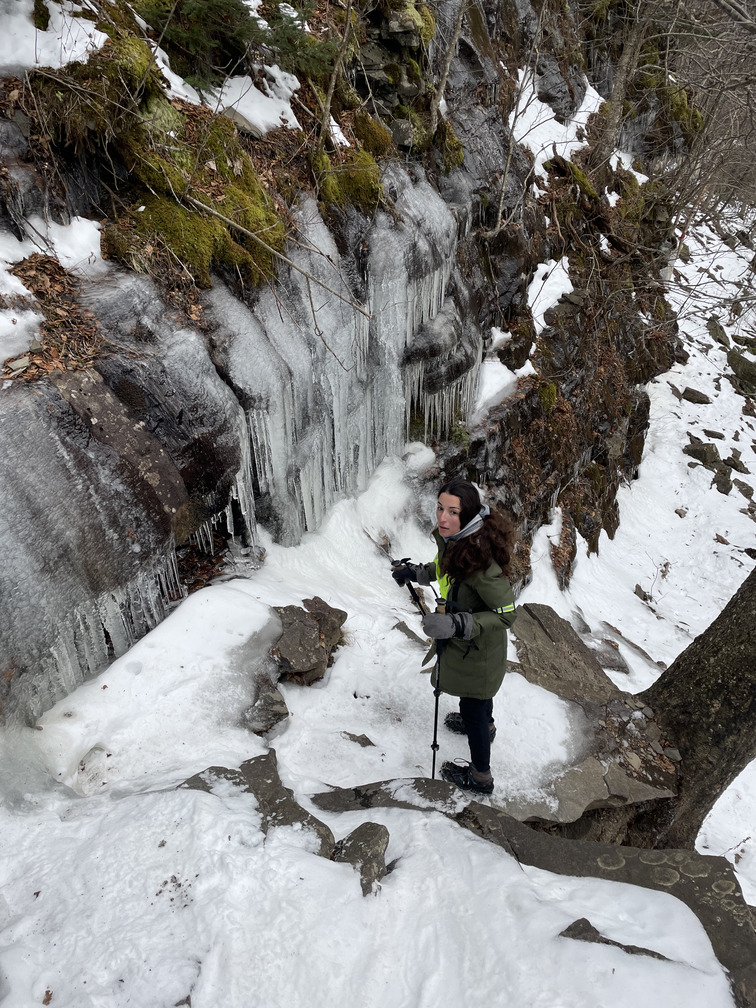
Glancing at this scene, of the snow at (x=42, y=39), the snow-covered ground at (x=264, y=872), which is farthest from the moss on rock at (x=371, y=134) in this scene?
the snow-covered ground at (x=264, y=872)

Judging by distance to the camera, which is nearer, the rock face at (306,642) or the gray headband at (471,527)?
the gray headband at (471,527)

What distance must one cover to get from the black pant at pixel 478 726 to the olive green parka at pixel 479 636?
0.11m

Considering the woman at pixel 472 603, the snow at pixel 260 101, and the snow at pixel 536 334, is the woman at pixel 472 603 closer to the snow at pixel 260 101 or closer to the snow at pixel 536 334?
the snow at pixel 260 101

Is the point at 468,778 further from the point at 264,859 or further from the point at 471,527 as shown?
the point at 471,527

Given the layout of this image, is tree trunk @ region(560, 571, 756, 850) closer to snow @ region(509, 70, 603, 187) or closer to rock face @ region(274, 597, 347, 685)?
rock face @ region(274, 597, 347, 685)

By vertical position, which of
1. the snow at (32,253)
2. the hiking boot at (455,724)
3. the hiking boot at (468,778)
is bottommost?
the hiking boot at (455,724)

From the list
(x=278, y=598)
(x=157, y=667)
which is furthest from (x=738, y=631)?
(x=157, y=667)

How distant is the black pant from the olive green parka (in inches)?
4.4

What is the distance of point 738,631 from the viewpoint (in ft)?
13.4

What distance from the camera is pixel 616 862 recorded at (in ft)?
8.87

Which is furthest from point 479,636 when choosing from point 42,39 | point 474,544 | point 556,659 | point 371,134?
point 371,134

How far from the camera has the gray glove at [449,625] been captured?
2.99 metres

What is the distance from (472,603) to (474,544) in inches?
15.6

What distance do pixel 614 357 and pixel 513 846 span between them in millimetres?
12579
